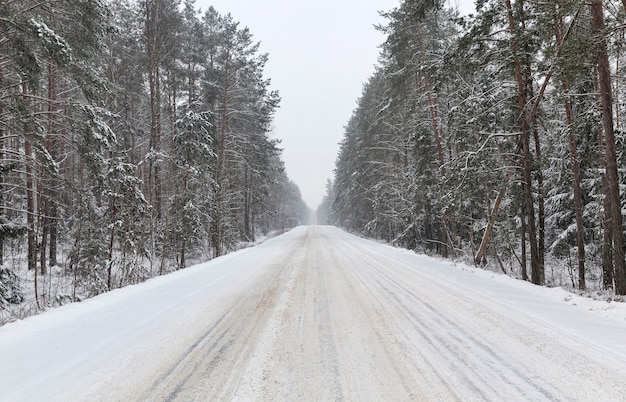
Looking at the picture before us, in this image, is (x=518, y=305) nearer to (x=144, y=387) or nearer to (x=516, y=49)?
(x=144, y=387)

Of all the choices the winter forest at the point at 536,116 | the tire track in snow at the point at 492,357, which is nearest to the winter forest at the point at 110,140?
the tire track in snow at the point at 492,357

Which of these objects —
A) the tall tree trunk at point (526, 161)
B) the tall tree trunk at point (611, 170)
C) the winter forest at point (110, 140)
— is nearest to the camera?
the tall tree trunk at point (611, 170)

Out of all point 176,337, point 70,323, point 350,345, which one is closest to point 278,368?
point 350,345

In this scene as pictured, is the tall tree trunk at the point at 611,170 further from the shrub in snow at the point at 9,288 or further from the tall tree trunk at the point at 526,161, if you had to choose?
the shrub in snow at the point at 9,288

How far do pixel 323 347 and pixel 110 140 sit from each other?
7.95m

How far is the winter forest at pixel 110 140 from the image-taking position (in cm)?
695

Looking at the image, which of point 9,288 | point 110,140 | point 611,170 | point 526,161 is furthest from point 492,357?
point 9,288

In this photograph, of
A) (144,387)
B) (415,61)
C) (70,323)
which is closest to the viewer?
(144,387)

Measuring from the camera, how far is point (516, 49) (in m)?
8.30

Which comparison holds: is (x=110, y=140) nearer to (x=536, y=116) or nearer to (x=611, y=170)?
(x=536, y=116)

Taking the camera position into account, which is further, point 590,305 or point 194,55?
point 194,55

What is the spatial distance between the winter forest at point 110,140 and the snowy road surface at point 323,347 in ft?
9.40

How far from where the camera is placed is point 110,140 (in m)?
8.42

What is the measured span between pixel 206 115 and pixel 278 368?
14.5 metres
